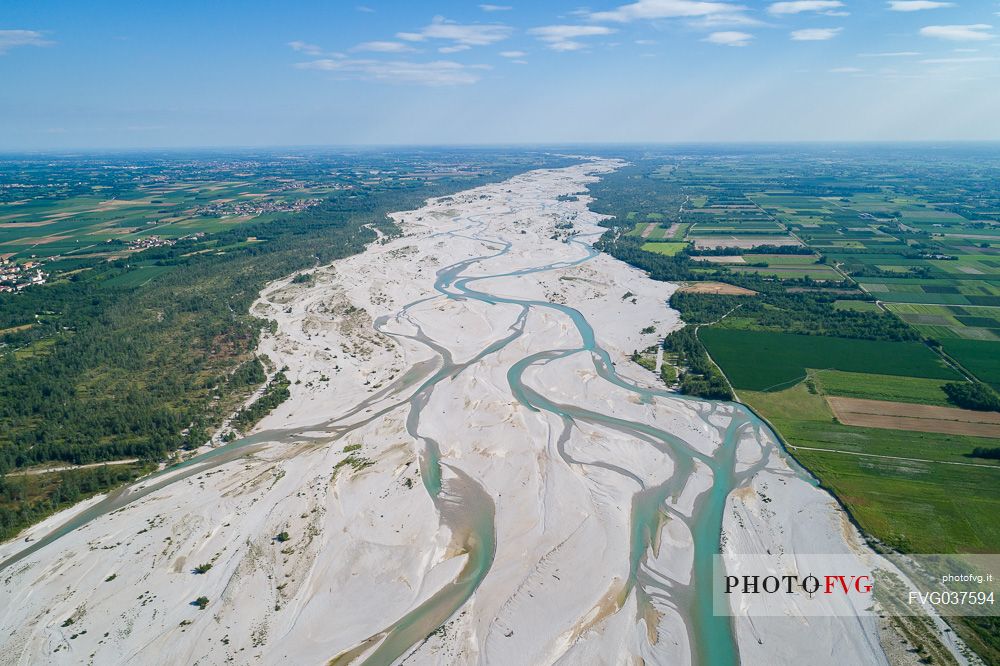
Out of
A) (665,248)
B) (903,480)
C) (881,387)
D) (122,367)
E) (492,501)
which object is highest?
(665,248)

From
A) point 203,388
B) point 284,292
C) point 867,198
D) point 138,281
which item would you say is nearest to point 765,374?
point 203,388

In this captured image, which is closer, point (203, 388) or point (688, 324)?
point (203, 388)

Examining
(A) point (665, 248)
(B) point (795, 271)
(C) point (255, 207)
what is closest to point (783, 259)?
(B) point (795, 271)

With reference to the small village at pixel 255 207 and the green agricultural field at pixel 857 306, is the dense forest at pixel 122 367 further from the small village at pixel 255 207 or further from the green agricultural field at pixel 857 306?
the green agricultural field at pixel 857 306

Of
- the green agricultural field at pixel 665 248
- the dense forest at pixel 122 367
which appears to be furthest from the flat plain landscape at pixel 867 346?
the dense forest at pixel 122 367

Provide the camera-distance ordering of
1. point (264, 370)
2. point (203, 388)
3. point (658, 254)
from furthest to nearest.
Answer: point (658, 254) < point (264, 370) < point (203, 388)

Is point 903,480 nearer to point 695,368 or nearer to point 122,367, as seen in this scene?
point 695,368

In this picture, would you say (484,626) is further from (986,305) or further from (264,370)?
(986,305)
